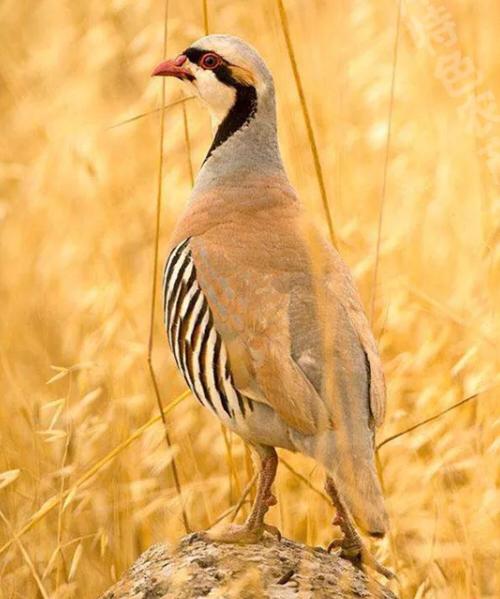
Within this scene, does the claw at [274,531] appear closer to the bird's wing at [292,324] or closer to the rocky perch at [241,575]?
the rocky perch at [241,575]

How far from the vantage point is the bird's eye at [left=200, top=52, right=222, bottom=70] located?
433cm

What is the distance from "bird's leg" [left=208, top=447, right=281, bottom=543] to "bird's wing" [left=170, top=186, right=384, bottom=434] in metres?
0.32

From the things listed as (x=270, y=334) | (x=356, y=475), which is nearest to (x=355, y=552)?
(x=356, y=475)

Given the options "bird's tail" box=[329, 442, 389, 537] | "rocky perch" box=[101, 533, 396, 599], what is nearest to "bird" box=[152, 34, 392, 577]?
"bird's tail" box=[329, 442, 389, 537]

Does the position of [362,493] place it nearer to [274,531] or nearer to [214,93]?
[274,531]

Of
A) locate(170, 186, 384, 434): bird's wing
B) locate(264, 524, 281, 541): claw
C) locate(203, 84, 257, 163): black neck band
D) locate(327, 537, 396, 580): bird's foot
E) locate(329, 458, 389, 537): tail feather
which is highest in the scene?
locate(203, 84, 257, 163): black neck band

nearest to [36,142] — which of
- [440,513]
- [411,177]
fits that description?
[411,177]

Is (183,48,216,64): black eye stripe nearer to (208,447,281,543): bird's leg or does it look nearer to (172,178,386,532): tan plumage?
(172,178,386,532): tan plumage

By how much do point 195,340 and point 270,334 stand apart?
0.26 m

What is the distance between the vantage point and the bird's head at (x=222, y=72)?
429cm

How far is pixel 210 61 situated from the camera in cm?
436

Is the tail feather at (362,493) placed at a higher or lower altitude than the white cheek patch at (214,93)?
lower

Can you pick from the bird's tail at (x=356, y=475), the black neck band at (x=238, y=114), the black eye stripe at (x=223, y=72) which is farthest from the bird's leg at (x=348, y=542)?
the black eye stripe at (x=223, y=72)

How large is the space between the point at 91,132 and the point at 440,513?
8.77 ft
